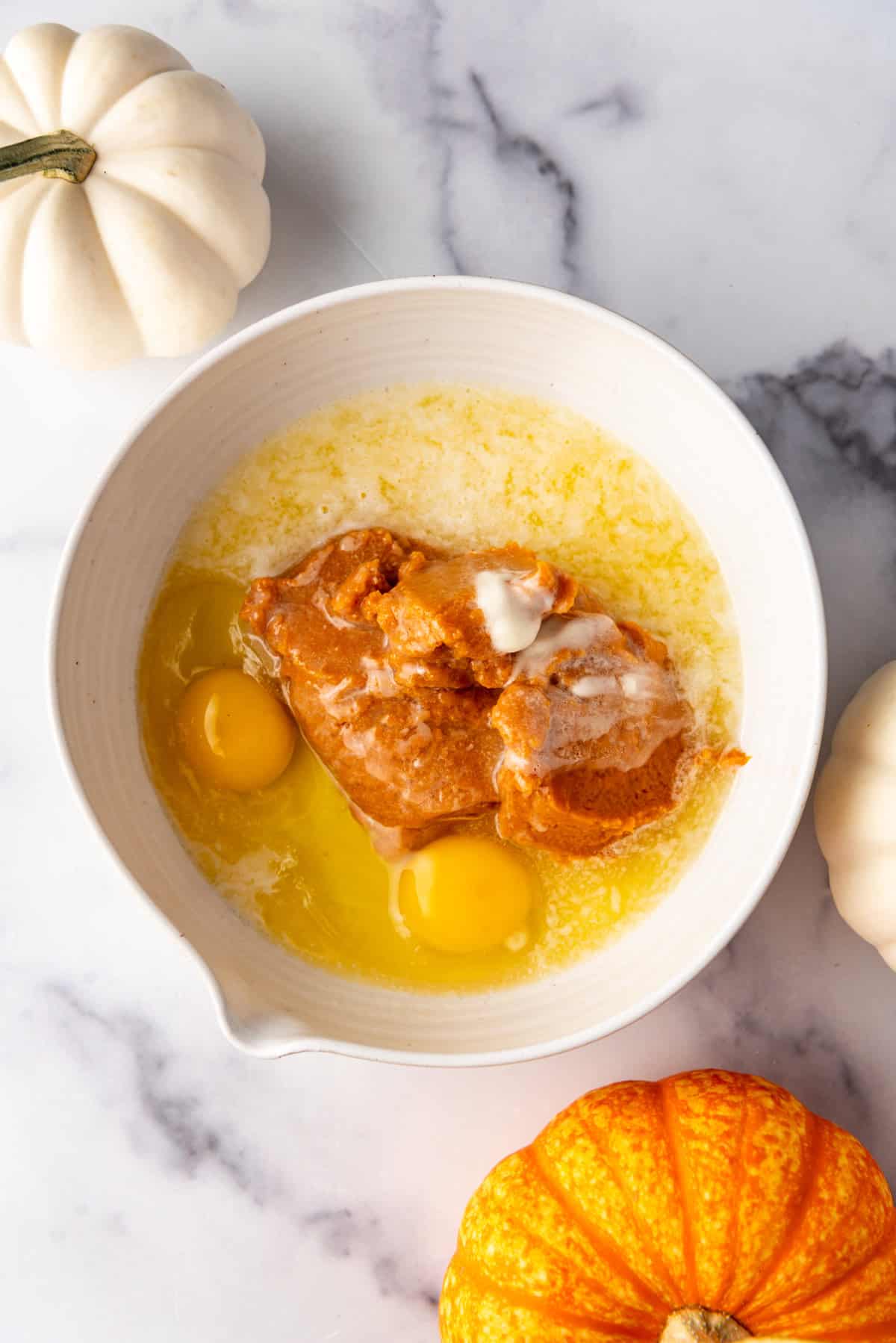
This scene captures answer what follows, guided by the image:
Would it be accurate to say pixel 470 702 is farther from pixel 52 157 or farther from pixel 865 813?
pixel 52 157

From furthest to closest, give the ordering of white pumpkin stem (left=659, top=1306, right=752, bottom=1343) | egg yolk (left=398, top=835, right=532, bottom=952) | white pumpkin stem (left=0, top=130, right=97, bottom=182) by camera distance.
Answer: egg yolk (left=398, top=835, right=532, bottom=952), white pumpkin stem (left=0, top=130, right=97, bottom=182), white pumpkin stem (left=659, top=1306, right=752, bottom=1343)

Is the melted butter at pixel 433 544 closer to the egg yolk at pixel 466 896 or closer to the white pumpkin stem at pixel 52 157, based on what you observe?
the egg yolk at pixel 466 896

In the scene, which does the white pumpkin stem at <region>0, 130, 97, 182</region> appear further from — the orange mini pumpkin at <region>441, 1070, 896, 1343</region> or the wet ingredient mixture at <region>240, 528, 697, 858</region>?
the orange mini pumpkin at <region>441, 1070, 896, 1343</region>

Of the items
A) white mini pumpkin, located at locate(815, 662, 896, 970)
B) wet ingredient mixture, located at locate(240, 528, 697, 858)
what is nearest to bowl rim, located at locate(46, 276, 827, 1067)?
white mini pumpkin, located at locate(815, 662, 896, 970)

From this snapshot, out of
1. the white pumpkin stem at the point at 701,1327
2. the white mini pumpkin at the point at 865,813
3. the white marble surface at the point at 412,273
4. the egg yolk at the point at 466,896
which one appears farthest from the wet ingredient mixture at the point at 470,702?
the white pumpkin stem at the point at 701,1327

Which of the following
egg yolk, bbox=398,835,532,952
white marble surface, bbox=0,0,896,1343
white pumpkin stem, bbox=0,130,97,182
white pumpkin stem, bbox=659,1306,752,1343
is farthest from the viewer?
white marble surface, bbox=0,0,896,1343

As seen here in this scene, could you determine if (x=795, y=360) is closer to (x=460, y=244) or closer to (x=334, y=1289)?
(x=460, y=244)

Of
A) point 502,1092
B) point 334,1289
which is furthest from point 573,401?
point 334,1289
